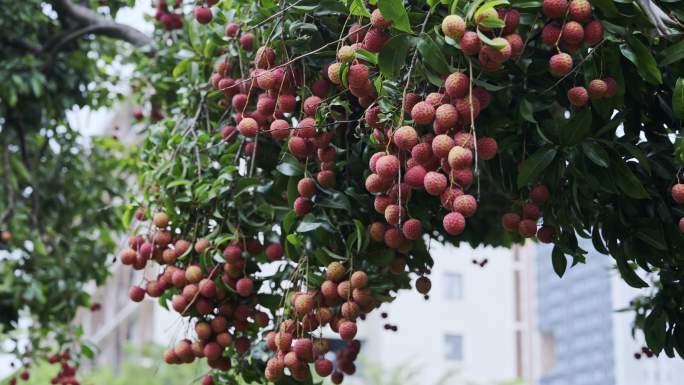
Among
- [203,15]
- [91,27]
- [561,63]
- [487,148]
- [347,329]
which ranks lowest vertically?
[347,329]

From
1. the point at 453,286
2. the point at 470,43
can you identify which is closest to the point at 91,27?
the point at 470,43

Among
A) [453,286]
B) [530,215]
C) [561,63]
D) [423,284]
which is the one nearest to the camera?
[561,63]

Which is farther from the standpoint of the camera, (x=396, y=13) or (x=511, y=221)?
(x=511, y=221)

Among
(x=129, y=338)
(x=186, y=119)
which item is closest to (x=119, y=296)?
(x=129, y=338)

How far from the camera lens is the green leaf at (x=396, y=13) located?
1.56 metres

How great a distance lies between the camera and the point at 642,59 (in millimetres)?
1671

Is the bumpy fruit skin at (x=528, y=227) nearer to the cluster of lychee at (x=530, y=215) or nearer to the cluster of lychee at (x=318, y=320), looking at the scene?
the cluster of lychee at (x=530, y=215)

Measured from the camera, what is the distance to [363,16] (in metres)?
1.77

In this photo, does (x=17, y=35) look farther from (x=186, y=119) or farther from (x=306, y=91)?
(x=306, y=91)

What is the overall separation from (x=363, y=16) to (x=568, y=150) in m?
0.42

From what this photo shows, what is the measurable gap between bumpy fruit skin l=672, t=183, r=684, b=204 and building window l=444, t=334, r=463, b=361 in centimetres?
1204

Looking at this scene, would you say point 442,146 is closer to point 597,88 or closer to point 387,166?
point 387,166

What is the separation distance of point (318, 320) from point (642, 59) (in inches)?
30.4

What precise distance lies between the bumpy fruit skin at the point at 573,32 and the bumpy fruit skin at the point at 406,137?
280 mm
